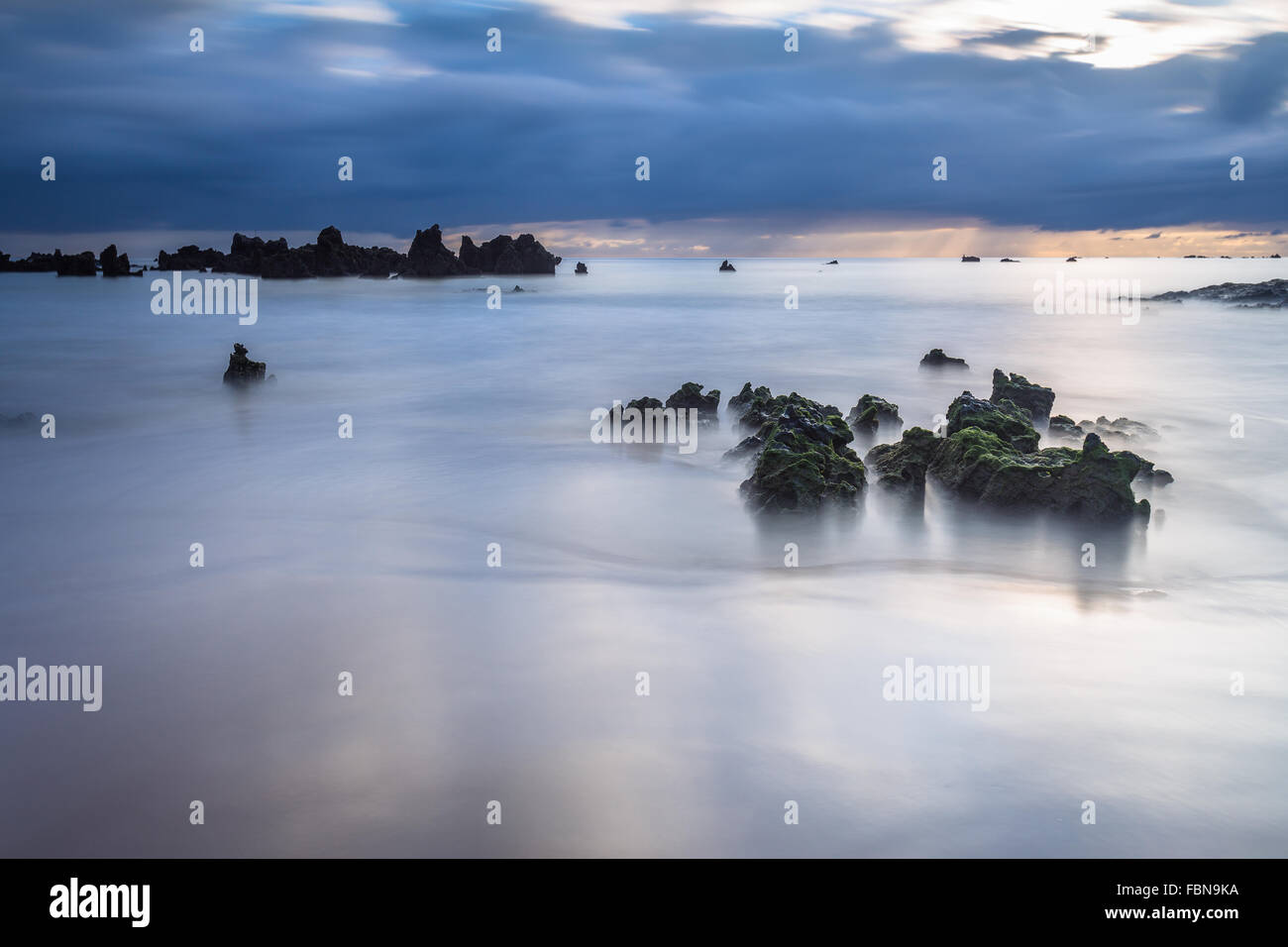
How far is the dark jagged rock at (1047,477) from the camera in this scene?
9.23m

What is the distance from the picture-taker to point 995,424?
11414mm

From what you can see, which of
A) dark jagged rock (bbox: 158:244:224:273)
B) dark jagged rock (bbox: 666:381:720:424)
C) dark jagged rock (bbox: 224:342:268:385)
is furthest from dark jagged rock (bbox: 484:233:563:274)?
dark jagged rock (bbox: 666:381:720:424)

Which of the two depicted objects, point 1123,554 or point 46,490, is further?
point 46,490

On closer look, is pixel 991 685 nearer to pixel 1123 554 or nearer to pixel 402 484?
pixel 1123 554

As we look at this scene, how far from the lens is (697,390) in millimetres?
15297

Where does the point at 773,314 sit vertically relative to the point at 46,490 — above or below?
above

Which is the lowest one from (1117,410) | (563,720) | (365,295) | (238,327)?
(563,720)

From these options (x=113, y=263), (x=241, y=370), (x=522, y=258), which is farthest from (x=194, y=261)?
(x=241, y=370)

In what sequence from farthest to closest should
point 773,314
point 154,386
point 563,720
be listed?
point 773,314 < point 154,386 < point 563,720

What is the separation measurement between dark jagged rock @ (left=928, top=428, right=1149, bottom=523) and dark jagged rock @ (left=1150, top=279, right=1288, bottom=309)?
3419cm

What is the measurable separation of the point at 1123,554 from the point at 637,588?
4872mm

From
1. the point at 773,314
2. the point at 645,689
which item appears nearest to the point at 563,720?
the point at 645,689

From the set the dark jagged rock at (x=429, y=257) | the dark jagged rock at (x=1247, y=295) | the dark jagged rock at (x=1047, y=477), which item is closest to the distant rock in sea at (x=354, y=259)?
the dark jagged rock at (x=429, y=257)

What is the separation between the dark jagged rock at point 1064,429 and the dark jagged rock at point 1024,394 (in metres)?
0.68
